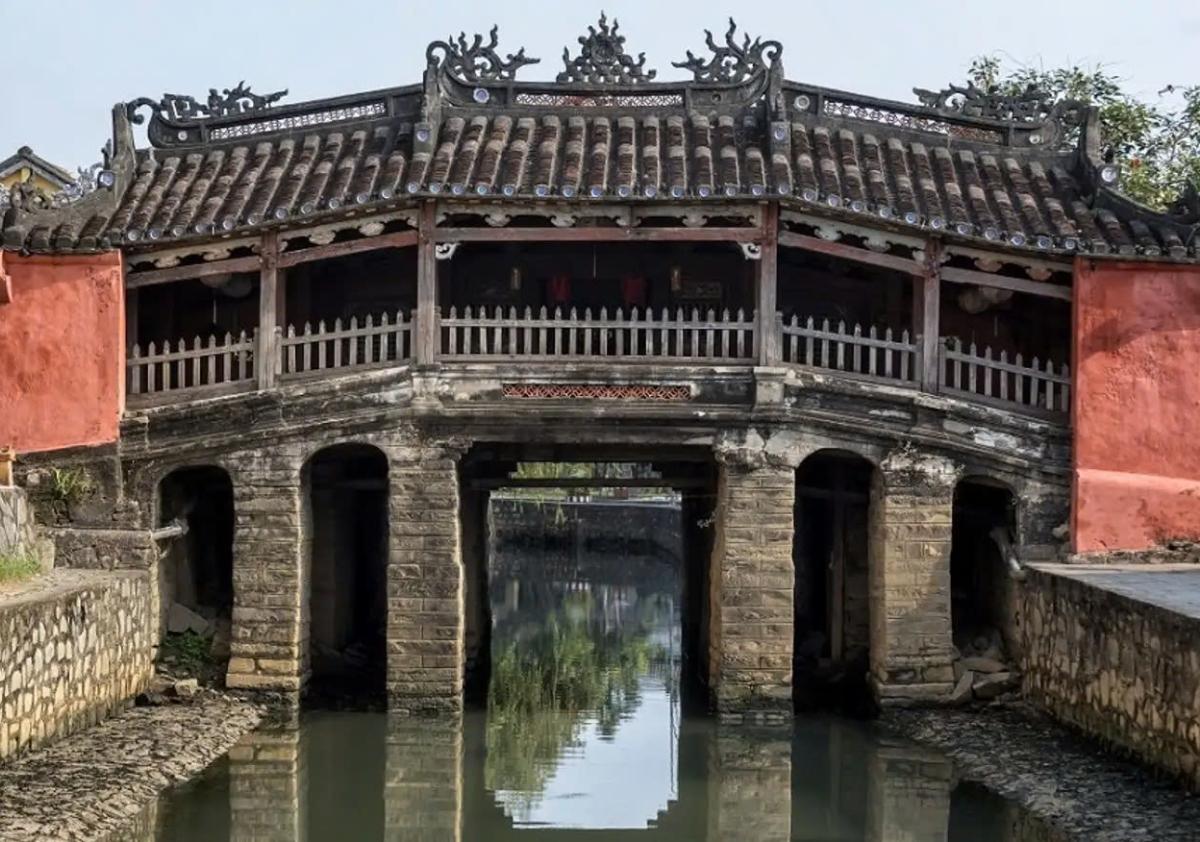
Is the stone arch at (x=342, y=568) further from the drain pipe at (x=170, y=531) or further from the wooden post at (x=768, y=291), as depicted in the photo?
the wooden post at (x=768, y=291)

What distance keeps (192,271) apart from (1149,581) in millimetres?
9341

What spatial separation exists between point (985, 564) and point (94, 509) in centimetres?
924

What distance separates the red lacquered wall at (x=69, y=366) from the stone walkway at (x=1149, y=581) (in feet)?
29.9

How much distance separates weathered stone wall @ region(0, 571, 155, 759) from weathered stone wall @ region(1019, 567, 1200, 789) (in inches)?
317

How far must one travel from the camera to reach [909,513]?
14.8 m

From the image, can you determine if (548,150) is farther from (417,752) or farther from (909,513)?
(417,752)

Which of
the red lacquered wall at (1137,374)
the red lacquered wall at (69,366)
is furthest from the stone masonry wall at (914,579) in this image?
the red lacquered wall at (69,366)

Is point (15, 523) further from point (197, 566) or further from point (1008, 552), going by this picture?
point (1008, 552)

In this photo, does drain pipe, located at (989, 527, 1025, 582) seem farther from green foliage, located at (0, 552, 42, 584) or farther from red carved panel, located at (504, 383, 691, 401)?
green foliage, located at (0, 552, 42, 584)

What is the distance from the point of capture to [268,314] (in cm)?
1520

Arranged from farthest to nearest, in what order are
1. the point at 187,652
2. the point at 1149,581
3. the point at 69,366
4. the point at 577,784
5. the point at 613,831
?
the point at 187,652 → the point at 69,366 → the point at 577,784 → the point at 1149,581 → the point at 613,831

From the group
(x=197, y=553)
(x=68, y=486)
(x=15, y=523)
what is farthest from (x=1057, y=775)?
(x=197, y=553)

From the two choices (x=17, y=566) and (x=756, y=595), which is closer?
(x=17, y=566)

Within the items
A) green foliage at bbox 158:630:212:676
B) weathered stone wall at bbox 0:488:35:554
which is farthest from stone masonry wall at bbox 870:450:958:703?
weathered stone wall at bbox 0:488:35:554
